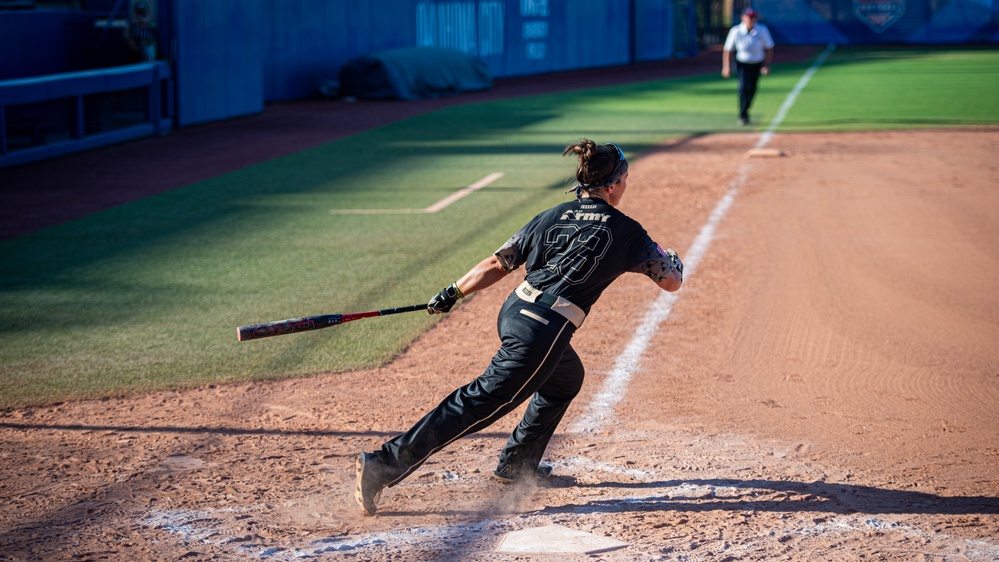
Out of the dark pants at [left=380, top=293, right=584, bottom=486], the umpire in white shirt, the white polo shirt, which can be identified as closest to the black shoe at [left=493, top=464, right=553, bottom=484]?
the dark pants at [left=380, top=293, right=584, bottom=486]

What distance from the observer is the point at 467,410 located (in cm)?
432

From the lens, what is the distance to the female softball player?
429 cm

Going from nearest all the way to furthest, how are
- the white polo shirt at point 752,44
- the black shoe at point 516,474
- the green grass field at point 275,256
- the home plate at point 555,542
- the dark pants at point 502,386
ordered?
the home plate at point 555,542 < the dark pants at point 502,386 < the black shoe at point 516,474 < the green grass field at point 275,256 < the white polo shirt at point 752,44

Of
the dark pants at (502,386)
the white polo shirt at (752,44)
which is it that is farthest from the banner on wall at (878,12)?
the dark pants at (502,386)

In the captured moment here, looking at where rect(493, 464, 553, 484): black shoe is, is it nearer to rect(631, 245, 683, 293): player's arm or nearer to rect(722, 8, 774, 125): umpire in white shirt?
rect(631, 245, 683, 293): player's arm

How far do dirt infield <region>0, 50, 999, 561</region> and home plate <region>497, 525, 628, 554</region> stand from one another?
0.17 feet

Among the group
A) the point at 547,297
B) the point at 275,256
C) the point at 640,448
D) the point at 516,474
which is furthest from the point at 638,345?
the point at 275,256

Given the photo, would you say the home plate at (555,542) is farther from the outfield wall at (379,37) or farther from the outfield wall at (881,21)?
the outfield wall at (881,21)

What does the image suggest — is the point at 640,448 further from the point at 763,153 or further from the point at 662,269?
the point at 763,153

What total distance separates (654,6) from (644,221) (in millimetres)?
37211

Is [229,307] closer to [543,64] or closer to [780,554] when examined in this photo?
[780,554]

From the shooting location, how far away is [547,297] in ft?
14.2

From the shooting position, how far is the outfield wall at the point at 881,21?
52.5 metres

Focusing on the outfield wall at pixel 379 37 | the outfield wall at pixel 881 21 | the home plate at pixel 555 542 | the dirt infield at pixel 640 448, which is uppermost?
the outfield wall at pixel 881 21
